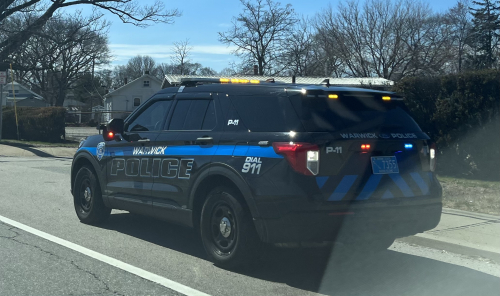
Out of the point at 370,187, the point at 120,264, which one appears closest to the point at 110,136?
the point at 120,264

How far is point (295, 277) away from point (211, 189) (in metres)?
1.26

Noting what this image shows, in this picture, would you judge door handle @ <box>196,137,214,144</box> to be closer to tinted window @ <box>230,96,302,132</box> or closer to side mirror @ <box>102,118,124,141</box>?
tinted window @ <box>230,96,302,132</box>

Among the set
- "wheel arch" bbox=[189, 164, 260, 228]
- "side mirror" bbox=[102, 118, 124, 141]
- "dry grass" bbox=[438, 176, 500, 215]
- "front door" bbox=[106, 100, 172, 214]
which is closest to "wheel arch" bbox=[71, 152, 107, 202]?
"front door" bbox=[106, 100, 172, 214]

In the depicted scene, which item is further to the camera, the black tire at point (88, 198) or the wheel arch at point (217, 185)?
the black tire at point (88, 198)

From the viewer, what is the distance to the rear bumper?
4.99 meters

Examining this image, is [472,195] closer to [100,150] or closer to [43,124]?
[100,150]

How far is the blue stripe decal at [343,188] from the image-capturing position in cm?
503

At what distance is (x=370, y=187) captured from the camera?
5.18m

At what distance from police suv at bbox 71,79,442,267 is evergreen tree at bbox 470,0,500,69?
42.5 m

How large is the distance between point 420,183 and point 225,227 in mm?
1998

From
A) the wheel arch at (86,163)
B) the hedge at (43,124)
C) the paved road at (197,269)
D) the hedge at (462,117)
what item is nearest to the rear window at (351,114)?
the paved road at (197,269)

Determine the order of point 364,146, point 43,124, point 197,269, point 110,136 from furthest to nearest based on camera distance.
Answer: point 43,124, point 110,136, point 197,269, point 364,146

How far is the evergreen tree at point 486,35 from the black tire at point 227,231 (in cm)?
4313

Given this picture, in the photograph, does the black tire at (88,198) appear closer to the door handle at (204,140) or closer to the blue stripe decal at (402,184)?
the door handle at (204,140)
